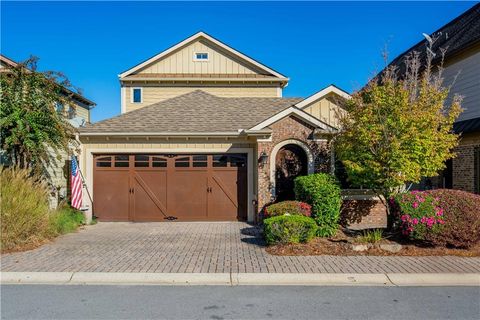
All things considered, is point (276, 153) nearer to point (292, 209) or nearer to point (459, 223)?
point (292, 209)

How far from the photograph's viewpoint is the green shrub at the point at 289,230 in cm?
874

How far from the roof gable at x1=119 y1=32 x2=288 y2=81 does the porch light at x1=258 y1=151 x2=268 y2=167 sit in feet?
30.5

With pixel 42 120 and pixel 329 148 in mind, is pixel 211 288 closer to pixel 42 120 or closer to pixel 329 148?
pixel 329 148

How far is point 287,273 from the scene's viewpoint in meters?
6.87

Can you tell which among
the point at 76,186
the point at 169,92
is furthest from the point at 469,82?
the point at 76,186

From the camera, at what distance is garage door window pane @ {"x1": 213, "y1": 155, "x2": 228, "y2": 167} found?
13836 mm

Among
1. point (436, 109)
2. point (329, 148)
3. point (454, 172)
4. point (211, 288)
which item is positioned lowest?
point (211, 288)

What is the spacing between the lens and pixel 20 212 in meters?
9.07

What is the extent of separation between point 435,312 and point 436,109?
5801 mm

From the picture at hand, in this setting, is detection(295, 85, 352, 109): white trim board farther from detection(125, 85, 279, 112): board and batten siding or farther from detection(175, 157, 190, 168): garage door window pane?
detection(125, 85, 279, 112): board and batten siding

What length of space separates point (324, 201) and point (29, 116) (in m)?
9.54

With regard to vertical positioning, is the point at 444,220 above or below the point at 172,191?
below

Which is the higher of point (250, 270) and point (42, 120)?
point (42, 120)

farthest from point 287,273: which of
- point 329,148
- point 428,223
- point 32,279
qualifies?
point 329,148
